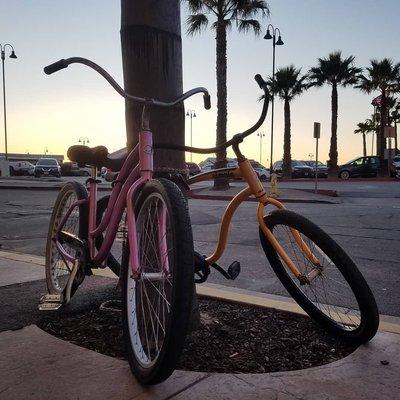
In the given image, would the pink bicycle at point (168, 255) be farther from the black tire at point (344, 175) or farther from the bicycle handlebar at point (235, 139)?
the black tire at point (344, 175)

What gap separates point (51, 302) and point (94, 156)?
3.49ft

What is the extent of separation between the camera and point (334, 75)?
39719mm

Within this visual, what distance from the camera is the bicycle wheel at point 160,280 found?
6.22 ft

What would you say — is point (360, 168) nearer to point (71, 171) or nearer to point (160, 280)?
point (71, 171)

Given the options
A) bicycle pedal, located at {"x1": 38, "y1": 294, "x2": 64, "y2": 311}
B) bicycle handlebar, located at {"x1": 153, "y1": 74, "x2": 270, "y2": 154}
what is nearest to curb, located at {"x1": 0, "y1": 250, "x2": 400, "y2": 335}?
bicycle pedal, located at {"x1": 38, "y1": 294, "x2": 64, "y2": 311}

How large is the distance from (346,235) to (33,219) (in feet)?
23.0

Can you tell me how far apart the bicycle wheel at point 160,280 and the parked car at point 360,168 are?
123 feet

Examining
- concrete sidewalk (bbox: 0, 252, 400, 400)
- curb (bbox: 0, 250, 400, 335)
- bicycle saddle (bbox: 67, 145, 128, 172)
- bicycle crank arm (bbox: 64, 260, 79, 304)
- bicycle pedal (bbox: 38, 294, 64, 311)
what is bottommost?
concrete sidewalk (bbox: 0, 252, 400, 400)

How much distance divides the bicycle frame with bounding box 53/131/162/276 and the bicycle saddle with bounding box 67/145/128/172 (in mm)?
147

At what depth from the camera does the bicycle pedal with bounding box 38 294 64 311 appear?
312cm

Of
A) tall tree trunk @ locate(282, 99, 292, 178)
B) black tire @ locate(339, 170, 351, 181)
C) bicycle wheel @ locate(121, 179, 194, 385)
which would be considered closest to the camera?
bicycle wheel @ locate(121, 179, 194, 385)

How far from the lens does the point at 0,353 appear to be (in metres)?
2.55

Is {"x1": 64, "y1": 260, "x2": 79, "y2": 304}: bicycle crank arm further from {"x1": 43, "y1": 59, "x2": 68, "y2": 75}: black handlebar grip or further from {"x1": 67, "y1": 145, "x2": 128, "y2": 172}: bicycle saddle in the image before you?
{"x1": 43, "y1": 59, "x2": 68, "y2": 75}: black handlebar grip

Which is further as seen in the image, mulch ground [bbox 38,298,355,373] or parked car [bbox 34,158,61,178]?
parked car [bbox 34,158,61,178]
